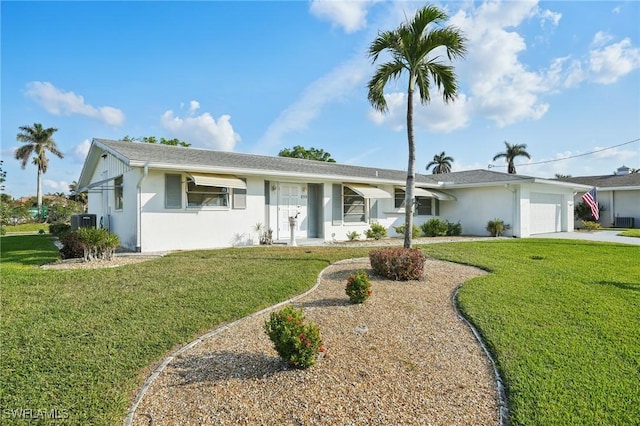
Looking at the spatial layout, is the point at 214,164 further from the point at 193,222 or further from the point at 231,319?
the point at 231,319

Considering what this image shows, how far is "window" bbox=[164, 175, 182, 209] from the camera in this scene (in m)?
13.2

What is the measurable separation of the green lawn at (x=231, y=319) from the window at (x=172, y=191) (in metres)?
3.88

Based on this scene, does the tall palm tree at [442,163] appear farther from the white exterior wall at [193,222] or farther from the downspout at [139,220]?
the downspout at [139,220]

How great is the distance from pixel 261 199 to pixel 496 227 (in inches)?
528

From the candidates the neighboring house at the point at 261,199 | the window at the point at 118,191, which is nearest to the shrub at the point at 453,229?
the neighboring house at the point at 261,199

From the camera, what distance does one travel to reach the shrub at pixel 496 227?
19234 mm

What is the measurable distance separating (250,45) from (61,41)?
269 inches

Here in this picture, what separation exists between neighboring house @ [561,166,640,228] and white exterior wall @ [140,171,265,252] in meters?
26.2

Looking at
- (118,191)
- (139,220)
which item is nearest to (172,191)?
(139,220)

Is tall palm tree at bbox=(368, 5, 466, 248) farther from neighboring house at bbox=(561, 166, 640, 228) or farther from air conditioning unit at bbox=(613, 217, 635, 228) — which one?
air conditioning unit at bbox=(613, 217, 635, 228)

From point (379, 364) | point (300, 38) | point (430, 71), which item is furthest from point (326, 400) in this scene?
point (300, 38)

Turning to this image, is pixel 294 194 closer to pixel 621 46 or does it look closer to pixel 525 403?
pixel 525 403

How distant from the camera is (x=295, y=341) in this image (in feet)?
12.6

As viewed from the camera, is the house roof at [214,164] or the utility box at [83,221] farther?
the utility box at [83,221]
